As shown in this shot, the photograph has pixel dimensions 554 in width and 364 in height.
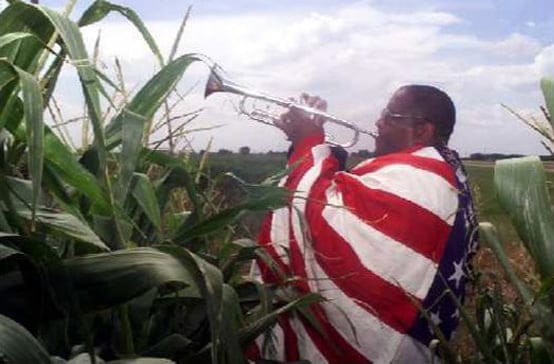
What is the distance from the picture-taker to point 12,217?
91 centimetres

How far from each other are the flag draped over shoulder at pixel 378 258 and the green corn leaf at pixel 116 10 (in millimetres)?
700

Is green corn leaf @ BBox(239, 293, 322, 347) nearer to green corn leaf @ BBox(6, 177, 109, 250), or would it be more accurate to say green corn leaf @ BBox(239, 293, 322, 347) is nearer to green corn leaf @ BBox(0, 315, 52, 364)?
green corn leaf @ BBox(6, 177, 109, 250)

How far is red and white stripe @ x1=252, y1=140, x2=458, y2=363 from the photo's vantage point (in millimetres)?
1726

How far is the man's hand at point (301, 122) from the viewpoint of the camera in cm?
201

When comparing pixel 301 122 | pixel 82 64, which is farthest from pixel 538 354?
pixel 301 122

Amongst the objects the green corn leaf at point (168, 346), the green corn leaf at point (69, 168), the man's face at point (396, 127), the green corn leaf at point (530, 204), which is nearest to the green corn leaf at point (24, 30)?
the green corn leaf at point (69, 168)

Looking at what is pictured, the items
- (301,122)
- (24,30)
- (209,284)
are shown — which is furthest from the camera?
(301,122)

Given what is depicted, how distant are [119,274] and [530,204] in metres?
0.47

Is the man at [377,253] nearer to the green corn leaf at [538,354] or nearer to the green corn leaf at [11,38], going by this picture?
the green corn leaf at [538,354]

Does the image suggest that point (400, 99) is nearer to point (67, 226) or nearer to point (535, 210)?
point (535, 210)

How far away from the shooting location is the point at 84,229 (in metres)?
0.89

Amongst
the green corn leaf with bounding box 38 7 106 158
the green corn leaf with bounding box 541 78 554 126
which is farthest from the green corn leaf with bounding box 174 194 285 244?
the green corn leaf with bounding box 541 78 554 126

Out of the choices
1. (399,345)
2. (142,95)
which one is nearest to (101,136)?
(142,95)

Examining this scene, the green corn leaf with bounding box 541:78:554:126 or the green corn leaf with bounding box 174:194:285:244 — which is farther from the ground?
the green corn leaf with bounding box 541:78:554:126
